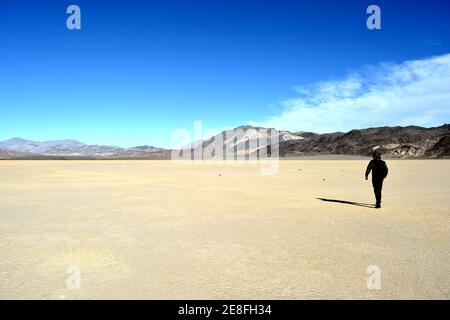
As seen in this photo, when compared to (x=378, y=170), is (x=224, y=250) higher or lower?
lower

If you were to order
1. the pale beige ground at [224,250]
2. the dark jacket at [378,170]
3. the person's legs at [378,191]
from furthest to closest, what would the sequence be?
the dark jacket at [378,170] → the person's legs at [378,191] → the pale beige ground at [224,250]

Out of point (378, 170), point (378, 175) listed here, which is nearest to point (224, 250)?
point (378, 175)

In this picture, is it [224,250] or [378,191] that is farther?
[378,191]

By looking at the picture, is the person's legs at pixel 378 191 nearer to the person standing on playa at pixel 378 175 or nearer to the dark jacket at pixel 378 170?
the person standing on playa at pixel 378 175

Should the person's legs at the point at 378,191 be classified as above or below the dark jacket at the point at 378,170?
below

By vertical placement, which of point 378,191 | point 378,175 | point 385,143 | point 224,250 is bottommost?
point 224,250

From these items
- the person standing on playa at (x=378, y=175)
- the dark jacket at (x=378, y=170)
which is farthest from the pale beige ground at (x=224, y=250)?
the dark jacket at (x=378, y=170)

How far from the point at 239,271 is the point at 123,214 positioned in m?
6.00

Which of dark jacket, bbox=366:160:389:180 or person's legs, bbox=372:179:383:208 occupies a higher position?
dark jacket, bbox=366:160:389:180

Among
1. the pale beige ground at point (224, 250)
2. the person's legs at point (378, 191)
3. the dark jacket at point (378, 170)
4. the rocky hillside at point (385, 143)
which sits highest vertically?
the rocky hillside at point (385, 143)

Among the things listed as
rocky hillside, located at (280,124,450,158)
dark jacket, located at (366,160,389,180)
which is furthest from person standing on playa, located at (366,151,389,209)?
rocky hillside, located at (280,124,450,158)

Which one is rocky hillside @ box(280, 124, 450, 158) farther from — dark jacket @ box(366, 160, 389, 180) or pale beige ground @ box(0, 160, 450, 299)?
pale beige ground @ box(0, 160, 450, 299)

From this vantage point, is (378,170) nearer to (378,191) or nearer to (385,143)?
(378,191)

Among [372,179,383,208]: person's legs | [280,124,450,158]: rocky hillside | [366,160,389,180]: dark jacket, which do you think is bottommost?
[372,179,383,208]: person's legs
